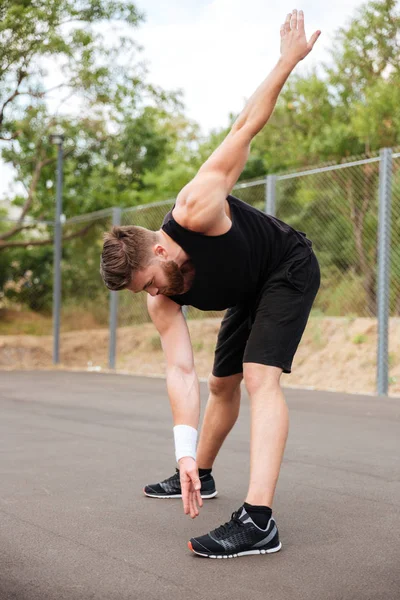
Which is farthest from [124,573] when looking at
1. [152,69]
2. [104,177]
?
[104,177]

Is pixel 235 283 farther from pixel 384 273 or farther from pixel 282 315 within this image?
pixel 384 273

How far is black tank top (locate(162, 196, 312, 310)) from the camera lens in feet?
8.52

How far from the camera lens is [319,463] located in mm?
4105

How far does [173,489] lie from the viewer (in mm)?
3348

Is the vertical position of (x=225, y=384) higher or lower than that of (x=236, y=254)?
lower

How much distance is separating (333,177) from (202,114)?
14.3m

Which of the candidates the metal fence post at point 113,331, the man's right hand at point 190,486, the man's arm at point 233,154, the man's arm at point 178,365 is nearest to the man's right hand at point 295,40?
the man's arm at point 233,154

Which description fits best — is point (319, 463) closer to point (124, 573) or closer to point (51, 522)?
point (51, 522)

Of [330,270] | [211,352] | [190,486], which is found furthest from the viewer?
[211,352]

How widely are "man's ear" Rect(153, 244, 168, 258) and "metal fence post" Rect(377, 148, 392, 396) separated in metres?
5.21

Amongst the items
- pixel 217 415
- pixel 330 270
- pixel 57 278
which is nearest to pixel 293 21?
pixel 217 415

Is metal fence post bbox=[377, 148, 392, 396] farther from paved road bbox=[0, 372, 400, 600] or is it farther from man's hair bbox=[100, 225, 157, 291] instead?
man's hair bbox=[100, 225, 157, 291]

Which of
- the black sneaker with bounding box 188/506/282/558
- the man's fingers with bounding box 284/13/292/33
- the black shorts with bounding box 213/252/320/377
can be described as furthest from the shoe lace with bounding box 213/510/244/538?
the man's fingers with bounding box 284/13/292/33

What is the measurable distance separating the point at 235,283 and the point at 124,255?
0.44m
